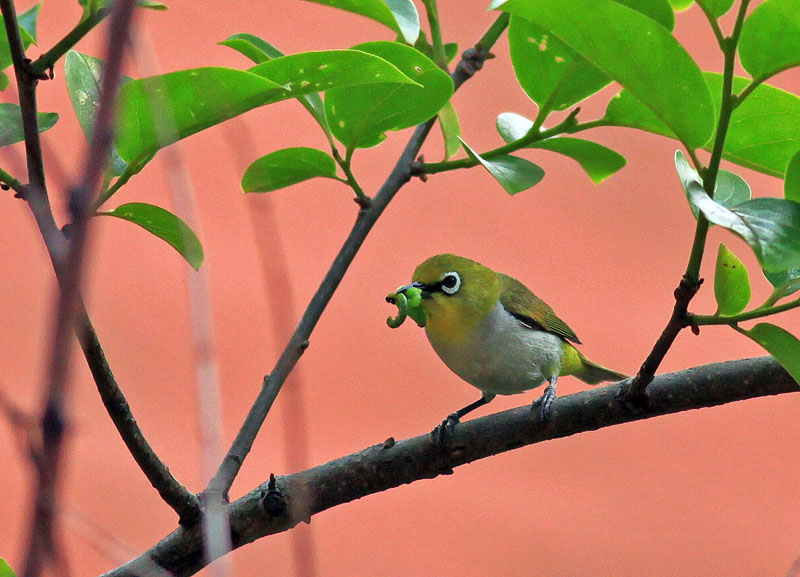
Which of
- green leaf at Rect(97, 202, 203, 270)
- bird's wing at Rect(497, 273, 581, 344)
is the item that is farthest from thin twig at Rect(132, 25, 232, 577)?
bird's wing at Rect(497, 273, 581, 344)

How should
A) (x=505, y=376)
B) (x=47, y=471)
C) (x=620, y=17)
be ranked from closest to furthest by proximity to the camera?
1. (x=47, y=471)
2. (x=620, y=17)
3. (x=505, y=376)

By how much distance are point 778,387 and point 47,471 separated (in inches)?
25.2

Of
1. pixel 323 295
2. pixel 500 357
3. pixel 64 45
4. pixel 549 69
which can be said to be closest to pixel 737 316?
pixel 549 69

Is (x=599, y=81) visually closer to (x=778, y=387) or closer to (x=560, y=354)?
(x=778, y=387)

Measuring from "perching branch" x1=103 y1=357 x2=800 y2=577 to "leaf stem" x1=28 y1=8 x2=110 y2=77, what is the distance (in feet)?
1.22

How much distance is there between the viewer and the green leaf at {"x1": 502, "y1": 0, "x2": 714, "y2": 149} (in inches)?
23.1

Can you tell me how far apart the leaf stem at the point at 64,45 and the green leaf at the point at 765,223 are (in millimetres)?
390

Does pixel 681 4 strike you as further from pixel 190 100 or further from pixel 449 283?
pixel 449 283

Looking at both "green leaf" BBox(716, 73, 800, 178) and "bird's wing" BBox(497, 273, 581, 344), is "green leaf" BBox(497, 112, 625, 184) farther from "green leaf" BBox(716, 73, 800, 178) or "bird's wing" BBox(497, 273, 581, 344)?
A: "bird's wing" BBox(497, 273, 581, 344)

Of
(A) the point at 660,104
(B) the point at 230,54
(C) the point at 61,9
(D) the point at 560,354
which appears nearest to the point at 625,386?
(A) the point at 660,104

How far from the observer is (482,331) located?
1.51 metres

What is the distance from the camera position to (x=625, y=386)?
2.38ft

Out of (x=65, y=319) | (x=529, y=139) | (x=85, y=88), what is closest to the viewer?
(x=65, y=319)

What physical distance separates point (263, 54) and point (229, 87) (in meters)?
0.23
